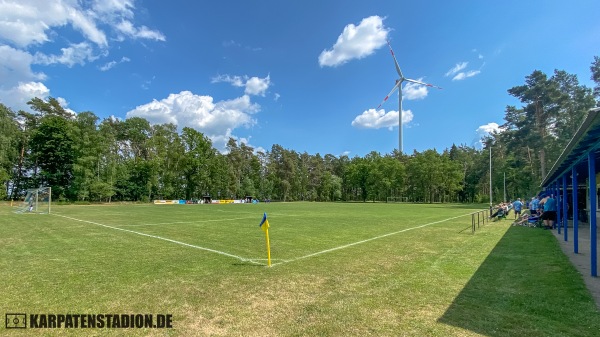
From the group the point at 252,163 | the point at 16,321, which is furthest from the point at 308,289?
the point at 252,163

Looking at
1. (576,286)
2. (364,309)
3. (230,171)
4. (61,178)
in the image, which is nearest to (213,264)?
(364,309)

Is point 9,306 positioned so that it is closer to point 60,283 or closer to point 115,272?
point 60,283

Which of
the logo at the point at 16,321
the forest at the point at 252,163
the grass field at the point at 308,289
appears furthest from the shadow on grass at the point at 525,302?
the forest at the point at 252,163

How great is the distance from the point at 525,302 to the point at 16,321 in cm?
766

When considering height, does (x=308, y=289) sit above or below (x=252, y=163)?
below

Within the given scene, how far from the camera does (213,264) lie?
7.71m

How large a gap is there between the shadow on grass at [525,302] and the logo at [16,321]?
5.69 metres

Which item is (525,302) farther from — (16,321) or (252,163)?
(252,163)

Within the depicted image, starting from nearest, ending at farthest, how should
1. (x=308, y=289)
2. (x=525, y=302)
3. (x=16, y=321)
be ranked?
1. (x=16, y=321)
2. (x=525, y=302)
3. (x=308, y=289)

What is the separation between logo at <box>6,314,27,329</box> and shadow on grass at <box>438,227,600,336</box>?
224 inches

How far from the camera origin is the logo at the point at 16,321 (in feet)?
13.6

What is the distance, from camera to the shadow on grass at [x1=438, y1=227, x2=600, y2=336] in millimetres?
4105

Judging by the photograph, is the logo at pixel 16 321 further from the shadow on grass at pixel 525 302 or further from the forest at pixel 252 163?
the forest at pixel 252 163

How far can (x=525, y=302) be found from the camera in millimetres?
5055
